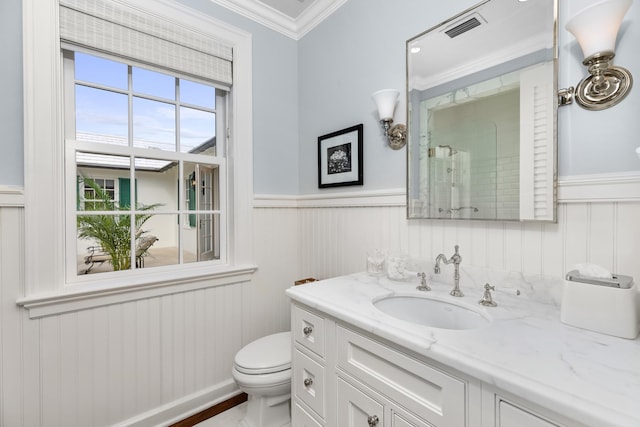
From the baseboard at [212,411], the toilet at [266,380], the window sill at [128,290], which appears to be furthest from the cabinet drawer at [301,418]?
the window sill at [128,290]

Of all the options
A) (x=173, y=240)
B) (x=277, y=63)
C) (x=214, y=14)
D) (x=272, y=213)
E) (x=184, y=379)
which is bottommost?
(x=184, y=379)

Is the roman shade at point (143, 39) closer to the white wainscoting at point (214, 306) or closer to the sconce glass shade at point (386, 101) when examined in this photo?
the white wainscoting at point (214, 306)

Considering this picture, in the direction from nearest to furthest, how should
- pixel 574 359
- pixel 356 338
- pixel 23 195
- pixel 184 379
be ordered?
pixel 574 359, pixel 356 338, pixel 23 195, pixel 184 379

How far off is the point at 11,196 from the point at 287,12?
80.0 inches

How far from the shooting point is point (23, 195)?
132 cm

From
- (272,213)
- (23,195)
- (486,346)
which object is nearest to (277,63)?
(272,213)

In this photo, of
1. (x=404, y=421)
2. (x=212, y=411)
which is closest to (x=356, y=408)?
(x=404, y=421)

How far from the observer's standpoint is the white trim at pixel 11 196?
127 centimetres

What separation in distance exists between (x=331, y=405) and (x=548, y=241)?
3.49 feet

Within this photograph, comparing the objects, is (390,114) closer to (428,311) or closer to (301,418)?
(428,311)

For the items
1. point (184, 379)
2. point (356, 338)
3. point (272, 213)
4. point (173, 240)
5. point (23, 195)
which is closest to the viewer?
point (356, 338)

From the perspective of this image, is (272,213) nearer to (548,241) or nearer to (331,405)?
(331,405)

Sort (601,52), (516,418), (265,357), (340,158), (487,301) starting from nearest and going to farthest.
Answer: (516,418), (601,52), (487,301), (265,357), (340,158)

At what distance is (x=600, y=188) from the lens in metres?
0.98
